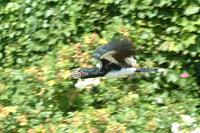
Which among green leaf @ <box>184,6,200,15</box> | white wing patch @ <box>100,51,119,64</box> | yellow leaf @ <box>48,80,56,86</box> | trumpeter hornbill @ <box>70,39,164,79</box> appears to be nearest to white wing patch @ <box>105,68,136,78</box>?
trumpeter hornbill @ <box>70,39,164,79</box>

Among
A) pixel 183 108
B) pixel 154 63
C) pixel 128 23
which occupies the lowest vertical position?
pixel 183 108

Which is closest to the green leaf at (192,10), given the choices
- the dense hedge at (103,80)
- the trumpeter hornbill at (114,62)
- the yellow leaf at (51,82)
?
the dense hedge at (103,80)

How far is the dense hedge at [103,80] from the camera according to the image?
3.77 m

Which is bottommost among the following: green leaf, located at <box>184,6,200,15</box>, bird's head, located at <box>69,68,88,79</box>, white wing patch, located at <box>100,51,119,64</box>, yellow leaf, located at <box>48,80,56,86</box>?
yellow leaf, located at <box>48,80,56,86</box>

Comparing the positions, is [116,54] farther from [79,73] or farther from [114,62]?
[79,73]

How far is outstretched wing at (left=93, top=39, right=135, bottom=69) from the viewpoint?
3713 mm

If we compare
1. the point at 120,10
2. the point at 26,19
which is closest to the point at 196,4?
the point at 120,10

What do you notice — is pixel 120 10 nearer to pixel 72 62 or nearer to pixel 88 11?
pixel 88 11

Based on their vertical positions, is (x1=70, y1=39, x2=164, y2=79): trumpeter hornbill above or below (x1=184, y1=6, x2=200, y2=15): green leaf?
below

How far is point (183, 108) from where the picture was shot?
3990 millimetres

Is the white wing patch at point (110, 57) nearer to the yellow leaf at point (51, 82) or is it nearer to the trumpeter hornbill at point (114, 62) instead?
the trumpeter hornbill at point (114, 62)

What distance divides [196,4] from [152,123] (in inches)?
42.0

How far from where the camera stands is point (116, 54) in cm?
375

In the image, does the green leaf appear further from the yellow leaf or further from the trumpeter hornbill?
the yellow leaf
